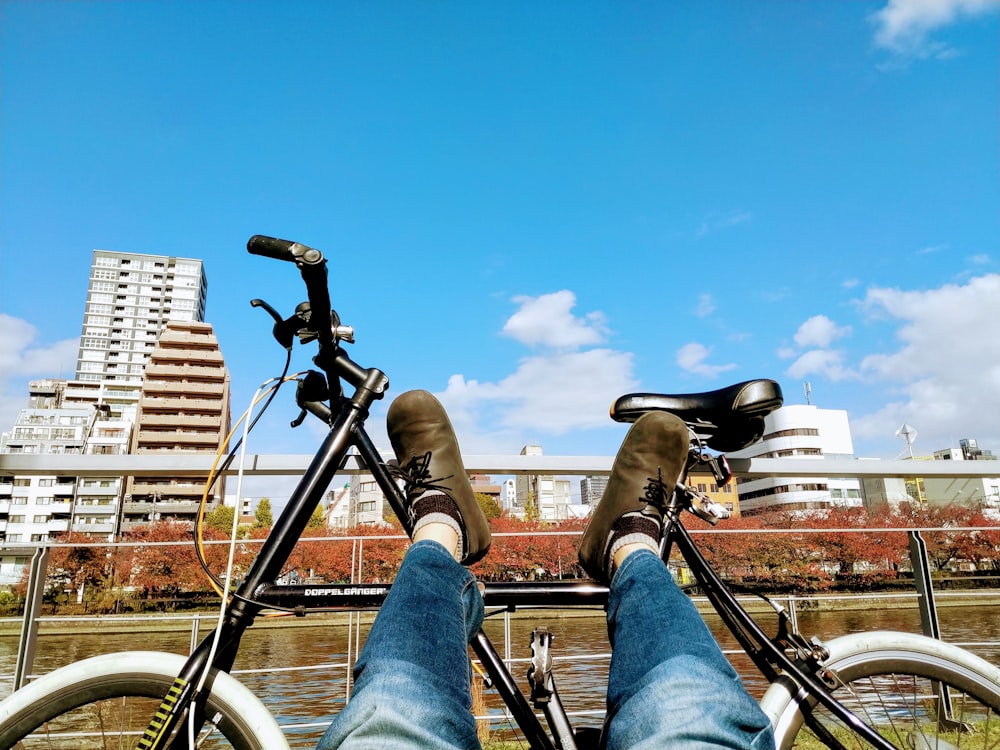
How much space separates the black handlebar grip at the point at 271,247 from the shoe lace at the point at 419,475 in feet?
1.74

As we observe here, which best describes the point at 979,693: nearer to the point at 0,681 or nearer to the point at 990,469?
the point at 990,469

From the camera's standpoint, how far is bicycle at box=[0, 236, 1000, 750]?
1225 millimetres

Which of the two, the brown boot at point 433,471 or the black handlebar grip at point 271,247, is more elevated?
the black handlebar grip at point 271,247

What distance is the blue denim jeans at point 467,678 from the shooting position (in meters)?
0.82

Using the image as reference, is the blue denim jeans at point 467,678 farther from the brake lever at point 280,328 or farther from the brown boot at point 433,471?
the brake lever at point 280,328

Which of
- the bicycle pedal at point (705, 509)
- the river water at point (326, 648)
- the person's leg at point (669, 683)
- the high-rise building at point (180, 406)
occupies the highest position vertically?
the high-rise building at point (180, 406)

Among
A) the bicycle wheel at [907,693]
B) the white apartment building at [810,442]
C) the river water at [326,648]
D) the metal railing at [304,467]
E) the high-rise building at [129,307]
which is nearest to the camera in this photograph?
the bicycle wheel at [907,693]

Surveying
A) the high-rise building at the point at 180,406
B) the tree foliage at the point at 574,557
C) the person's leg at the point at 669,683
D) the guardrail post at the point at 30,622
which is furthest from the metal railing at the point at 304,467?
the high-rise building at the point at 180,406

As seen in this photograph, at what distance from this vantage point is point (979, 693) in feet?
4.47

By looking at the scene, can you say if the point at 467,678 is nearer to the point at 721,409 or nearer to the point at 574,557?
the point at 721,409

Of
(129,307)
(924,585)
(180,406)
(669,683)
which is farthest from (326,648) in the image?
(129,307)

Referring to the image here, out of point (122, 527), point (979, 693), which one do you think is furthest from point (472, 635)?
point (122, 527)

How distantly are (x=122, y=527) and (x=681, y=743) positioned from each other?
66326mm

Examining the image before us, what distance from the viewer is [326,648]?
59.2 feet
